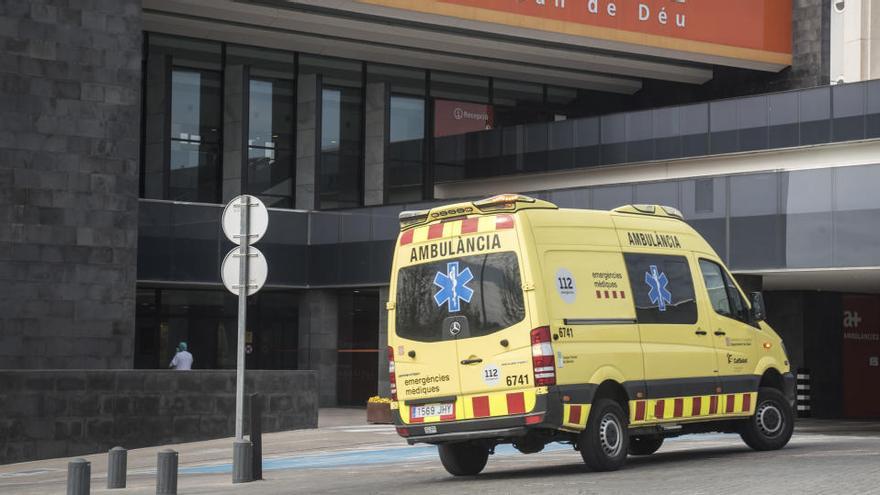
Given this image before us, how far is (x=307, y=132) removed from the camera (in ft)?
138

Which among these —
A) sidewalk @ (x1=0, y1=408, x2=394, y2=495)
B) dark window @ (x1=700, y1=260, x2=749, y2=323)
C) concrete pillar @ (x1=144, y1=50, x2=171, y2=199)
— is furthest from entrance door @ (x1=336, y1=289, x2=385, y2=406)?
dark window @ (x1=700, y1=260, x2=749, y2=323)

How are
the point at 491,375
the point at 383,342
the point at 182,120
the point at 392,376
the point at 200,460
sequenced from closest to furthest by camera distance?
the point at 491,375
the point at 392,376
the point at 200,460
the point at 383,342
the point at 182,120

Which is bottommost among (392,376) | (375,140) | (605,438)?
(605,438)

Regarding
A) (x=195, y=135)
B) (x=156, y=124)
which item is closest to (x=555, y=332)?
(x=156, y=124)

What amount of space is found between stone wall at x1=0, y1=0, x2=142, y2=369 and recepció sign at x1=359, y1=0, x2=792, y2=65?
8997 millimetres

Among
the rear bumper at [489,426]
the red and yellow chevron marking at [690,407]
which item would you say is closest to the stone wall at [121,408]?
the rear bumper at [489,426]

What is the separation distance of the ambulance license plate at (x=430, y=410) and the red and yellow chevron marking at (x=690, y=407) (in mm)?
1959

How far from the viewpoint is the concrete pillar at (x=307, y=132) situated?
138 feet

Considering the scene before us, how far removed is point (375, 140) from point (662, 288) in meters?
27.7

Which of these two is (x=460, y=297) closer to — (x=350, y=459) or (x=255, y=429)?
(x=255, y=429)

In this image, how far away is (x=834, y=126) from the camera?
35125mm

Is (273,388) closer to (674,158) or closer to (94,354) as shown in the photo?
(94,354)

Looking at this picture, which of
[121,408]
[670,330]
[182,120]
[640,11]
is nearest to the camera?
[670,330]

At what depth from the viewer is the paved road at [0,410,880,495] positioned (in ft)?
44.3
